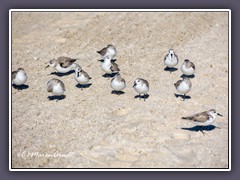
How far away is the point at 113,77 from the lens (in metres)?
20.3

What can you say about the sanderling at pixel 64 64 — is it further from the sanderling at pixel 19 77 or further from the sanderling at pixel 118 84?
the sanderling at pixel 118 84

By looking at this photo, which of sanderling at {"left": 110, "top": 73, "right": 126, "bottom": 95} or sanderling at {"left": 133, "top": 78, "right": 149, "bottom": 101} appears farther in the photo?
sanderling at {"left": 110, "top": 73, "right": 126, "bottom": 95}

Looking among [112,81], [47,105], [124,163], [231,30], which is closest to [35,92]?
[47,105]

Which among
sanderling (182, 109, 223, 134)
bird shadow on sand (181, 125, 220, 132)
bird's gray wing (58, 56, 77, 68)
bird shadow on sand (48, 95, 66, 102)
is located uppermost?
bird's gray wing (58, 56, 77, 68)

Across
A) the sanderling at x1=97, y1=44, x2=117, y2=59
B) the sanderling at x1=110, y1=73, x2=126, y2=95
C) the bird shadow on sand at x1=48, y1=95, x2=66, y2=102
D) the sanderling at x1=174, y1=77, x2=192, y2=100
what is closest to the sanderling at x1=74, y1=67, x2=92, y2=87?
the bird shadow on sand at x1=48, y1=95, x2=66, y2=102

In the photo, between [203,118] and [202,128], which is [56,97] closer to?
[202,128]

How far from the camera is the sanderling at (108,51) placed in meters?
22.3

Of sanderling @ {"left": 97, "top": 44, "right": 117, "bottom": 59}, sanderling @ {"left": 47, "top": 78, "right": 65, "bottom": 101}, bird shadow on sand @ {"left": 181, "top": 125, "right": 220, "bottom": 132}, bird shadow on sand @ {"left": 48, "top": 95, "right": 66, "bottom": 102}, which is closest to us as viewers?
bird shadow on sand @ {"left": 181, "top": 125, "right": 220, "bottom": 132}

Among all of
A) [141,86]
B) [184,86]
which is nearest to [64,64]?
[141,86]

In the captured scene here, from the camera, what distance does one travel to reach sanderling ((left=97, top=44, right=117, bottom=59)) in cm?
2230

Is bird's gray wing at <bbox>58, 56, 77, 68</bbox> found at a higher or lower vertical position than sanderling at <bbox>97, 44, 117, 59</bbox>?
lower

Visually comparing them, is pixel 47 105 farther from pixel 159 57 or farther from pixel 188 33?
pixel 188 33

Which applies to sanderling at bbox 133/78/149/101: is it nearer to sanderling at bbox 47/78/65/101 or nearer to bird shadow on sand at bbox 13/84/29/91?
sanderling at bbox 47/78/65/101

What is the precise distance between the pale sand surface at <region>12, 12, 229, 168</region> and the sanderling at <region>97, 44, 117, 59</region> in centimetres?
43
